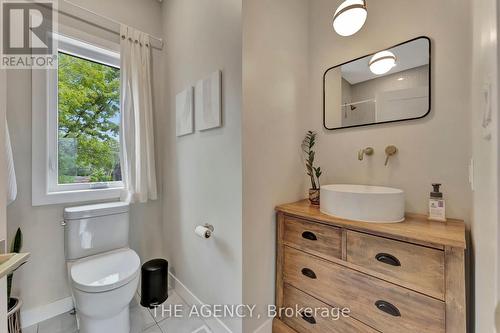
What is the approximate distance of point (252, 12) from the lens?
1228mm

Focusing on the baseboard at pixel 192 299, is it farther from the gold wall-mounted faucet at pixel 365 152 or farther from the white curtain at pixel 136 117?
the gold wall-mounted faucet at pixel 365 152

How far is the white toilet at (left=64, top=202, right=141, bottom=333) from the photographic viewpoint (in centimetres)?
115

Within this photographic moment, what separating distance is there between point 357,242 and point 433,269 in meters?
0.28

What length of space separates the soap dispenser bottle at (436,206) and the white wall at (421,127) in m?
0.09

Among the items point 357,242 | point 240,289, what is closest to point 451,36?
point 357,242

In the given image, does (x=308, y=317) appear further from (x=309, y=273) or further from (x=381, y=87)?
(x=381, y=87)

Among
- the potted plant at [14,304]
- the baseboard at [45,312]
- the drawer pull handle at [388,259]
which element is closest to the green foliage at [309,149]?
the drawer pull handle at [388,259]

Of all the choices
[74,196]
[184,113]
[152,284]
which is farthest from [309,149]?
[74,196]

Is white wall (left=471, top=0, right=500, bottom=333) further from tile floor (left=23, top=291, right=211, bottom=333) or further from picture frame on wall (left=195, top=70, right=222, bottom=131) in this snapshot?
tile floor (left=23, top=291, right=211, bottom=333)

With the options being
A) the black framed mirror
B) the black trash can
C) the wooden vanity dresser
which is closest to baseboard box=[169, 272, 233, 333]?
the black trash can

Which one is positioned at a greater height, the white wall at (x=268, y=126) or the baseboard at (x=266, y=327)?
the white wall at (x=268, y=126)

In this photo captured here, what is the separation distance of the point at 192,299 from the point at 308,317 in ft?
2.99

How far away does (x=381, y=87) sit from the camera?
1312 millimetres

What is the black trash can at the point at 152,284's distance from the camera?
1.57 metres
